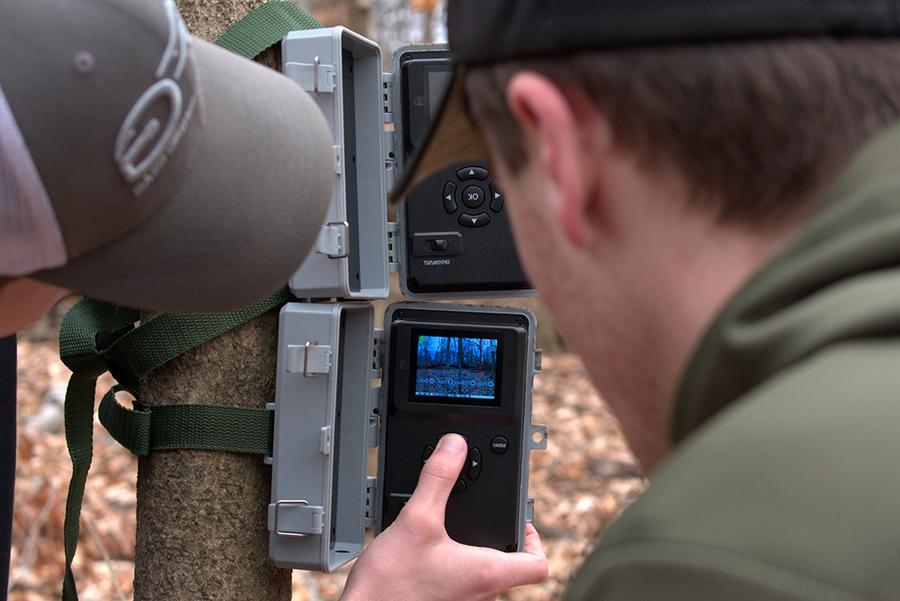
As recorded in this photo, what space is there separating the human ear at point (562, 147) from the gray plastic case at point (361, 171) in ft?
3.29

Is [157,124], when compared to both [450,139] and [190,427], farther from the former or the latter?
[190,427]

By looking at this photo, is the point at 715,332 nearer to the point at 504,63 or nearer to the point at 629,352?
the point at 629,352

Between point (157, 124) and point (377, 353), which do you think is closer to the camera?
point (157, 124)

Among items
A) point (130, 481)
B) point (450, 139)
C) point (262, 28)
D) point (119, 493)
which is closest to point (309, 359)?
point (262, 28)

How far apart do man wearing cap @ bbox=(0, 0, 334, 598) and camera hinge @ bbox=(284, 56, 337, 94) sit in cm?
33

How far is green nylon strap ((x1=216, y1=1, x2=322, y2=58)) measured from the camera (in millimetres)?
1905

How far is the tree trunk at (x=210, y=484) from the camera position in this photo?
1917 mm

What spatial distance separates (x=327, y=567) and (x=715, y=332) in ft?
4.17

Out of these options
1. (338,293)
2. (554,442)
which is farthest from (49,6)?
(554,442)

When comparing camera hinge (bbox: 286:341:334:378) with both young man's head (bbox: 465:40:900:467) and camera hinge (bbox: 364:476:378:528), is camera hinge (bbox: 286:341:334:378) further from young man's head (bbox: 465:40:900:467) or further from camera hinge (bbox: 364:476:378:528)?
A: young man's head (bbox: 465:40:900:467)

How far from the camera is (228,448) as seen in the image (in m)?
1.90

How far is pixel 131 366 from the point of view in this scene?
74.4 inches

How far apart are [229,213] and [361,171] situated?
646 mm

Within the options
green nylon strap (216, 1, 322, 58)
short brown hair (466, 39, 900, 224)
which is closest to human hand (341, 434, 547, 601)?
green nylon strap (216, 1, 322, 58)
